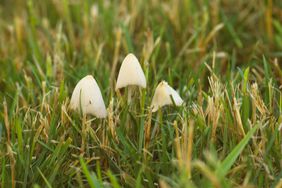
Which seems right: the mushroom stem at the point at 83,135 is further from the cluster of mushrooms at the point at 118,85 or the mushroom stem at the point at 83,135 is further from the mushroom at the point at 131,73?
the mushroom at the point at 131,73

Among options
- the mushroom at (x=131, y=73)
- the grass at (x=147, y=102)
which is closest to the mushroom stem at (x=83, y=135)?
the grass at (x=147, y=102)

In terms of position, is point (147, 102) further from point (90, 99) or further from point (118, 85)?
point (90, 99)

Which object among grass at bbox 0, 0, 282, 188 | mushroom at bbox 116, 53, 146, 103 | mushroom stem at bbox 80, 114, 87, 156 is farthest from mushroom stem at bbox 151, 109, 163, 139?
mushroom stem at bbox 80, 114, 87, 156

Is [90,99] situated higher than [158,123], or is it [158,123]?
[90,99]

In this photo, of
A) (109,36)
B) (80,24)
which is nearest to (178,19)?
(109,36)

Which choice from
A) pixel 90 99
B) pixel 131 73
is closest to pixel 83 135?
pixel 90 99

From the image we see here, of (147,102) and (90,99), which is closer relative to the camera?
(90,99)

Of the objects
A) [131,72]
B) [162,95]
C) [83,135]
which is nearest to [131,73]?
[131,72]
